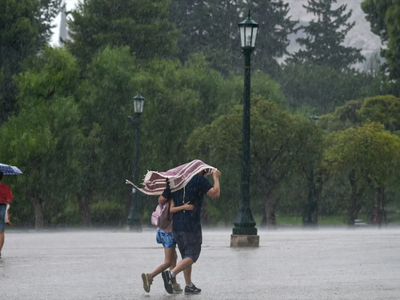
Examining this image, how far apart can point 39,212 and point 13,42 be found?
11656 millimetres

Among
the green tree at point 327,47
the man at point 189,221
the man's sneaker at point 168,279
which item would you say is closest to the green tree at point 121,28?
the green tree at point 327,47

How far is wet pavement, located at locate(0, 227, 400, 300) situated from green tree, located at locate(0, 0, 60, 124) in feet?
119

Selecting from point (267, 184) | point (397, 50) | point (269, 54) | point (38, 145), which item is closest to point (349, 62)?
point (269, 54)

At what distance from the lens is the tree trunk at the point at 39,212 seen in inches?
2050

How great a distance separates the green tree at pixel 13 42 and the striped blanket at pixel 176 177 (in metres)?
44.9

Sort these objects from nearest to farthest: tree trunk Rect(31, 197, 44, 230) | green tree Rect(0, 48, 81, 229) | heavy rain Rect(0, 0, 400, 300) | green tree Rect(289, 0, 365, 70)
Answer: heavy rain Rect(0, 0, 400, 300) < green tree Rect(0, 48, 81, 229) < tree trunk Rect(31, 197, 44, 230) < green tree Rect(289, 0, 365, 70)

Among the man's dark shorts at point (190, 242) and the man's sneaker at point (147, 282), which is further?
the man's dark shorts at point (190, 242)

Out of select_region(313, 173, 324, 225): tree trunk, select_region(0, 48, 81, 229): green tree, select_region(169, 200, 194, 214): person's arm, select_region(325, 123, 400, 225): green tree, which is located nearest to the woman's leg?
select_region(169, 200, 194, 214): person's arm

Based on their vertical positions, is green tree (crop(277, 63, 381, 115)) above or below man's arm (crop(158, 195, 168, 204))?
above

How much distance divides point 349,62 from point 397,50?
35882mm

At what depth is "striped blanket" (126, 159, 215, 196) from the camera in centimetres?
1196

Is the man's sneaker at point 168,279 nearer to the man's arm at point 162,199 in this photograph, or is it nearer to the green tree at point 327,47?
the man's arm at point 162,199

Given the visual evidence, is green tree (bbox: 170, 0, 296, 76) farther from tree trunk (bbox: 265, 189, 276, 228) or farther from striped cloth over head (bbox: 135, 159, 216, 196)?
striped cloth over head (bbox: 135, 159, 216, 196)

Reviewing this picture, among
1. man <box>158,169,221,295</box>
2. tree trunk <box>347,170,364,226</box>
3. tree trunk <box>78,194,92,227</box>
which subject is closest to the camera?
man <box>158,169,221,295</box>
